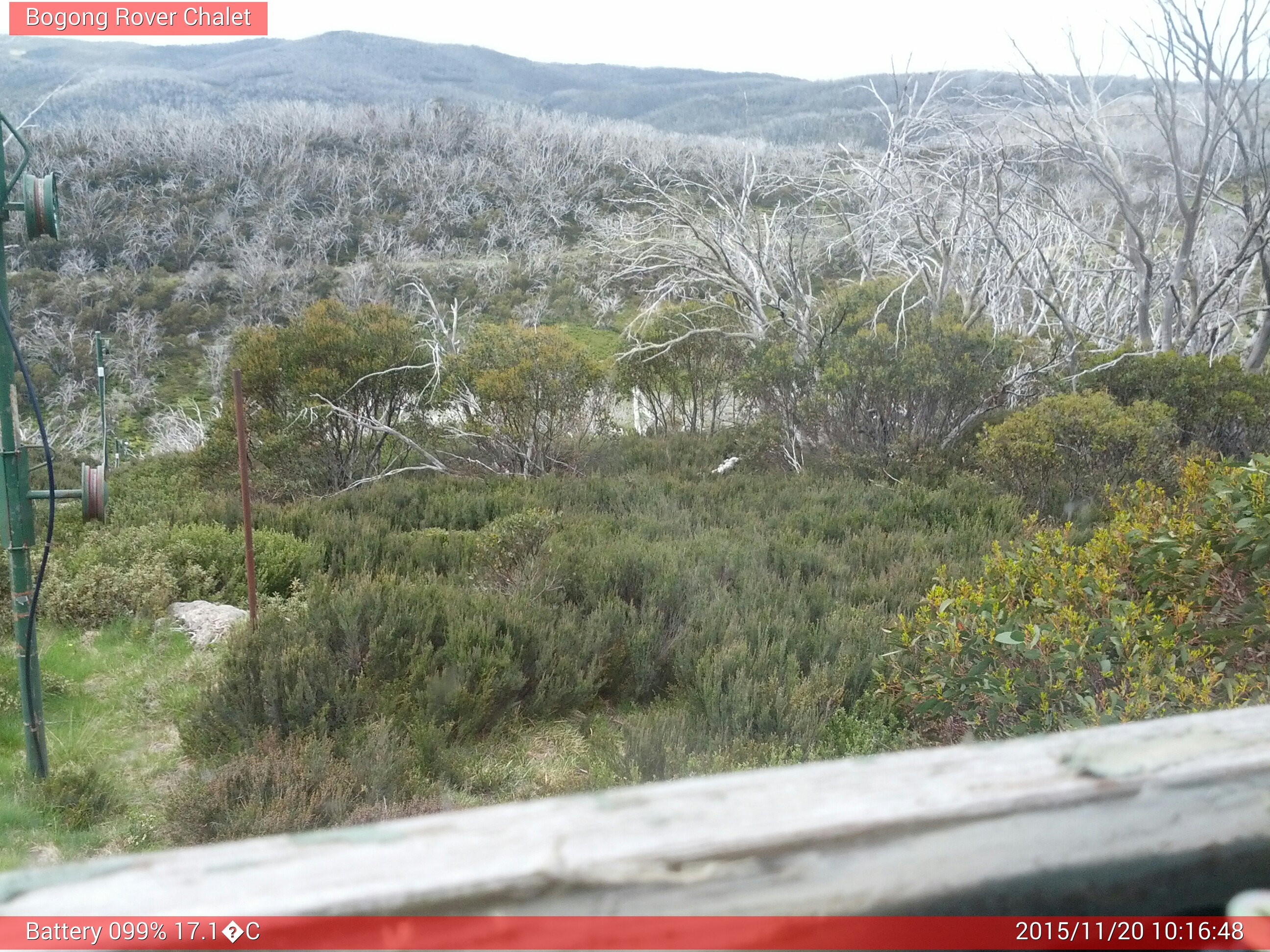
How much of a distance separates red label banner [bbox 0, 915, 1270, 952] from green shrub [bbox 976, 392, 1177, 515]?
22.6 feet

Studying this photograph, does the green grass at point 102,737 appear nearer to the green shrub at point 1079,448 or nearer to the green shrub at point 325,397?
the green shrub at point 325,397

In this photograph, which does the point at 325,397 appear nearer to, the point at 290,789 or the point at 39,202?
the point at 39,202

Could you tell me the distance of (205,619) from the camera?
5262 mm

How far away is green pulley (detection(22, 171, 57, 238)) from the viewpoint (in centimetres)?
314

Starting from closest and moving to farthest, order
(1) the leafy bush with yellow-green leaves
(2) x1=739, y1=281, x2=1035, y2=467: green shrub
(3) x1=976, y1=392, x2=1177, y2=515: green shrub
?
Result: (1) the leafy bush with yellow-green leaves → (3) x1=976, y1=392, x2=1177, y2=515: green shrub → (2) x1=739, y1=281, x2=1035, y2=467: green shrub

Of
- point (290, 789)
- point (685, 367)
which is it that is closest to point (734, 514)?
point (290, 789)

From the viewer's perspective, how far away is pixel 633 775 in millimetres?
3236

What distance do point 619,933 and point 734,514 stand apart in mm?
6549

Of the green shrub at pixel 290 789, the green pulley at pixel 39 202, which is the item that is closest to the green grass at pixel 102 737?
the green shrub at pixel 290 789

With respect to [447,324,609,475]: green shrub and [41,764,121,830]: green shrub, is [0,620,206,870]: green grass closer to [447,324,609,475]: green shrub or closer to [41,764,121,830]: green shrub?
[41,764,121,830]: green shrub

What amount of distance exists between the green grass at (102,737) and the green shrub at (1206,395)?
771cm

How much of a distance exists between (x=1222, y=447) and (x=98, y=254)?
29328 mm

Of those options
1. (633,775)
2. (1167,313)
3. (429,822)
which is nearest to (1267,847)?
(429,822)

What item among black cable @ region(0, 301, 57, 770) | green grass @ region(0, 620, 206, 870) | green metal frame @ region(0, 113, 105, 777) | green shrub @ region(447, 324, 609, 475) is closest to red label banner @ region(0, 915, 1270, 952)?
black cable @ region(0, 301, 57, 770)
